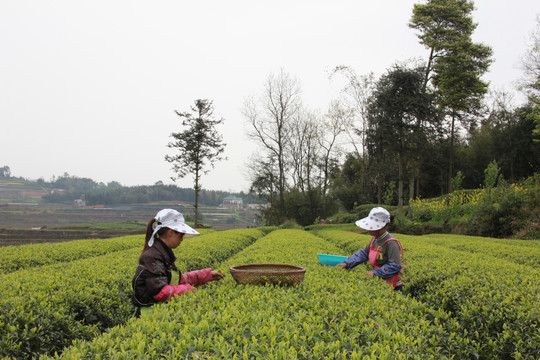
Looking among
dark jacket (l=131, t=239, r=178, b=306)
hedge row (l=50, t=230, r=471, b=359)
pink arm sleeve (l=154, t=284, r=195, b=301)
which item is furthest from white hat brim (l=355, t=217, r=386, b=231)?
dark jacket (l=131, t=239, r=178, b=306)

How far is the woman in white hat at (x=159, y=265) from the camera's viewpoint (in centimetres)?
356

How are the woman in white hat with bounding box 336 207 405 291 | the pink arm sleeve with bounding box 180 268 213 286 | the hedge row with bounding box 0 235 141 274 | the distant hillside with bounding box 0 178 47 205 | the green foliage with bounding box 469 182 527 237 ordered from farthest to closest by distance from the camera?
the distant hillside with bounding box 0 178 47 205 → the green foliage with bounding box 469 182 527 237 → the hedge row with bounding box 0 235 141 274 → the woman in white hat with bounding box 336 207 405 291 → the pink arm sleeve with bounding box 180 268 213 286

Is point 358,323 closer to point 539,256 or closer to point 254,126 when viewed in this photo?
point 539,256

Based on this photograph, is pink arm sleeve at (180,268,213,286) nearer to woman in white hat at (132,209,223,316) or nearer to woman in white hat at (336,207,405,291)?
woman in white hat at (132,209,223,316)

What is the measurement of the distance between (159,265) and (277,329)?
1526 millimetres

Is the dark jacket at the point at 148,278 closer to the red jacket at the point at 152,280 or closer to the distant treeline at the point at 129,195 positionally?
the red jacket at the point at 152,280

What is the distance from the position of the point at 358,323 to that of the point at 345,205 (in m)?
41.1

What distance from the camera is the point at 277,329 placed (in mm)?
2682

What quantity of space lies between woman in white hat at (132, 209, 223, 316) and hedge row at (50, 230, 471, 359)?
0.19 meters

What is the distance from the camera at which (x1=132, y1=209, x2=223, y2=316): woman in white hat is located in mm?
3561

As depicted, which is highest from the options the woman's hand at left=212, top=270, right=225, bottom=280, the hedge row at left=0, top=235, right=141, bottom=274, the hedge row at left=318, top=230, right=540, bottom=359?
the woman's hand at left=212, top=270, right=225, bottom=280

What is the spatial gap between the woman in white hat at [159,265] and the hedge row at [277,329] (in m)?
0.19

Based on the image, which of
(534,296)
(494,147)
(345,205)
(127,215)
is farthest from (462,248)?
(127,215)

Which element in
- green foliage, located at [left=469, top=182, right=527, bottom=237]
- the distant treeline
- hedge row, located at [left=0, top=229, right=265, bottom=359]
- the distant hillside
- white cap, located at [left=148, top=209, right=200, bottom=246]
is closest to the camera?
→ white cap, located at [left=148, top=209, right=200, bottom=246]
